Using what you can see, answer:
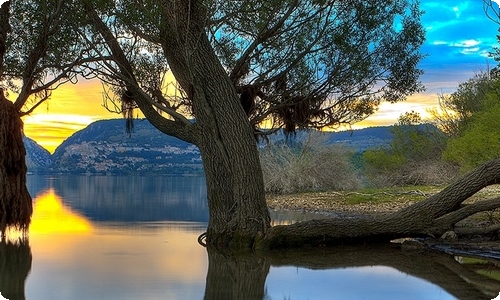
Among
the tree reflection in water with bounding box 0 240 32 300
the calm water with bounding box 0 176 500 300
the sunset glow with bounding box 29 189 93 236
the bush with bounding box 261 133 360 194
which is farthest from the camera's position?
the bush with bounding box 261 133 360 194

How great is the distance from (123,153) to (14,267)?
112 metres

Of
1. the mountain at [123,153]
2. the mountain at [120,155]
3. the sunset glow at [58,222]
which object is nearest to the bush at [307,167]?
the sunset glow at [58,222]

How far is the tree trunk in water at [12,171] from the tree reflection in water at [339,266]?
4565 millimetres

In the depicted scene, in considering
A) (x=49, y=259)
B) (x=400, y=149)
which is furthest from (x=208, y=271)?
(x=400, y=149)

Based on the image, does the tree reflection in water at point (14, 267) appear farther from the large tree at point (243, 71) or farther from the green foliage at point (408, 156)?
the green foliage at point (408, 156)

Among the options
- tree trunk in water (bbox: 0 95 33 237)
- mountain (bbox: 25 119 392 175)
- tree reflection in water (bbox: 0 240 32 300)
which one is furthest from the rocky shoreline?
mountain (bbox: 25 119 392 175)

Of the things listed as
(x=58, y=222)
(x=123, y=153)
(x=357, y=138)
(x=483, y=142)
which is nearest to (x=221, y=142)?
(x=58, y=222)

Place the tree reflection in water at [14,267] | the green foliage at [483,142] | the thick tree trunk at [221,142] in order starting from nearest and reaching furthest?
the tree reflection in water at [14,267], the thick tree trunk at [221,142], the green foliage at [483,142]

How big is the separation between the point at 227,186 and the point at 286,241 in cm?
184

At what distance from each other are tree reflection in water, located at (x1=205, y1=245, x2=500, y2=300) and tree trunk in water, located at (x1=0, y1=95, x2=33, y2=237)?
4565mm

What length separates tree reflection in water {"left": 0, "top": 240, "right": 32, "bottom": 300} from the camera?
993cm

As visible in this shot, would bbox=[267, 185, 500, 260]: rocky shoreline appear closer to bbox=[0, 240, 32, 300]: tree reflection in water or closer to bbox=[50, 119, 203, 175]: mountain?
bbox=[0, 240, 32, 300]: tree reflection in water

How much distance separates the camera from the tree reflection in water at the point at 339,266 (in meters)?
10.1

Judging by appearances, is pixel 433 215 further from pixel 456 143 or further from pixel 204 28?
pixel 456 143
